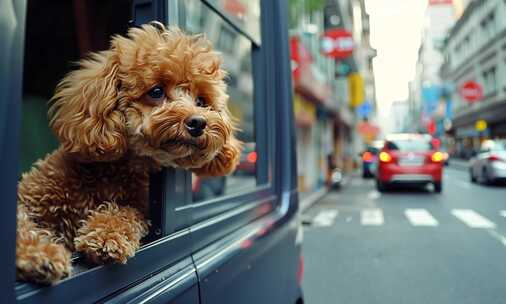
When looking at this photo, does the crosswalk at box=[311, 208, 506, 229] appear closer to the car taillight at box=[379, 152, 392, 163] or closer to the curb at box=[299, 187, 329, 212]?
the curb at box=[299, 187, 329, 212]

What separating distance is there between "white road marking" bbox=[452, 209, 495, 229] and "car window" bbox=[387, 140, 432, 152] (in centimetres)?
511

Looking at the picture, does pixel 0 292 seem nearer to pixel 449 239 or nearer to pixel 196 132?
pixel 196 132

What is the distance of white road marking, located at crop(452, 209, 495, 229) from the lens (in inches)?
325

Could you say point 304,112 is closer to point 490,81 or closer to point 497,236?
point 497,236

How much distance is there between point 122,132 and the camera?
1.42 m

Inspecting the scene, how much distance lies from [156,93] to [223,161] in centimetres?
38

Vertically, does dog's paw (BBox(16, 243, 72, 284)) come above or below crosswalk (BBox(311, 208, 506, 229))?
above

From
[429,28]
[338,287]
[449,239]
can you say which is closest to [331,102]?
[449,239]

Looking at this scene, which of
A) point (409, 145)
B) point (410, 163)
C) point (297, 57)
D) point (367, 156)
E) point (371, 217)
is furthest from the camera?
point (367, 156)

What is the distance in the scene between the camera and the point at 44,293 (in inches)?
37.9

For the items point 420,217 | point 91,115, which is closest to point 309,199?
point 420,217

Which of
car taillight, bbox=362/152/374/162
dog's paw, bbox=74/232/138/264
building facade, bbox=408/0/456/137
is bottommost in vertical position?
dog's paw, bbox=74/232/138/264

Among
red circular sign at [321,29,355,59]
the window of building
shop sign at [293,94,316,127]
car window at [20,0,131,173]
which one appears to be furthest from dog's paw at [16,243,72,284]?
the window of building

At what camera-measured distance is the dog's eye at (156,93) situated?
1485 mm
